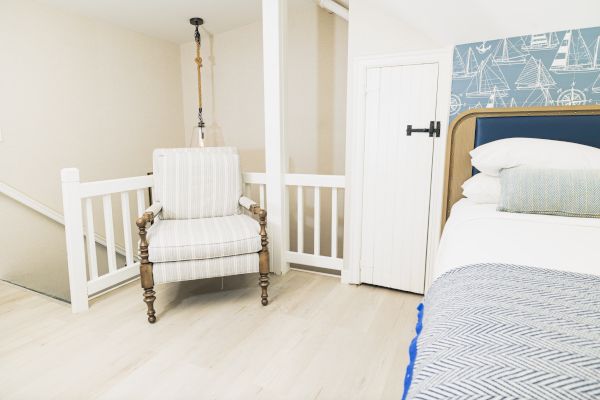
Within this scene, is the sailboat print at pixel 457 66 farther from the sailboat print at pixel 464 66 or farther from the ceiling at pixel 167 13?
the ceiling at pixel 167 13

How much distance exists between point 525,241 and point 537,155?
2.16 feet

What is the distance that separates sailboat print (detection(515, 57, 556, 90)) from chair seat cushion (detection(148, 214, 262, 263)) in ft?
5.27

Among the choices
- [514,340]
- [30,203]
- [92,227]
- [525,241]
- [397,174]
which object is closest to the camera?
[514,340]

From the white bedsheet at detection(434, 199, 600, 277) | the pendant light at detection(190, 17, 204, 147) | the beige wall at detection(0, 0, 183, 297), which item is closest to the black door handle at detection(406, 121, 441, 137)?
the white bedsheet at detection(434, 199, 600, 277)

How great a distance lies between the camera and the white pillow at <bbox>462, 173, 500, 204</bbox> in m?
1.64

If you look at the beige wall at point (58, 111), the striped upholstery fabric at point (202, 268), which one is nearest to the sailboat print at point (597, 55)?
the striped upholstery fabric at point (202, 268)

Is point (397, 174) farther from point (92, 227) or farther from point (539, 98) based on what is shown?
point (92, 227)

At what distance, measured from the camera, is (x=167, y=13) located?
3025 mm

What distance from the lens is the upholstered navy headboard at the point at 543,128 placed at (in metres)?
1.67

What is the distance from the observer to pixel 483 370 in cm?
49

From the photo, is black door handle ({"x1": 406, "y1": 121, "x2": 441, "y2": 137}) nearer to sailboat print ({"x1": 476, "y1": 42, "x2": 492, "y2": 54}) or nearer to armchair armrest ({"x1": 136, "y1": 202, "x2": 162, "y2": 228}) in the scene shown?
sailboat print ({"x1": 476, "y1": 42, "x2": 492, "y2": 54})

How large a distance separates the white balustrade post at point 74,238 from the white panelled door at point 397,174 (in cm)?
170

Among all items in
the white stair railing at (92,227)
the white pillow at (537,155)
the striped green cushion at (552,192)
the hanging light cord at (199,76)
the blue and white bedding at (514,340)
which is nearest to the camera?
the blue and white bedding at (514,340)

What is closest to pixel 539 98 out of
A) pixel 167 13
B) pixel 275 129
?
pixel 275 129
